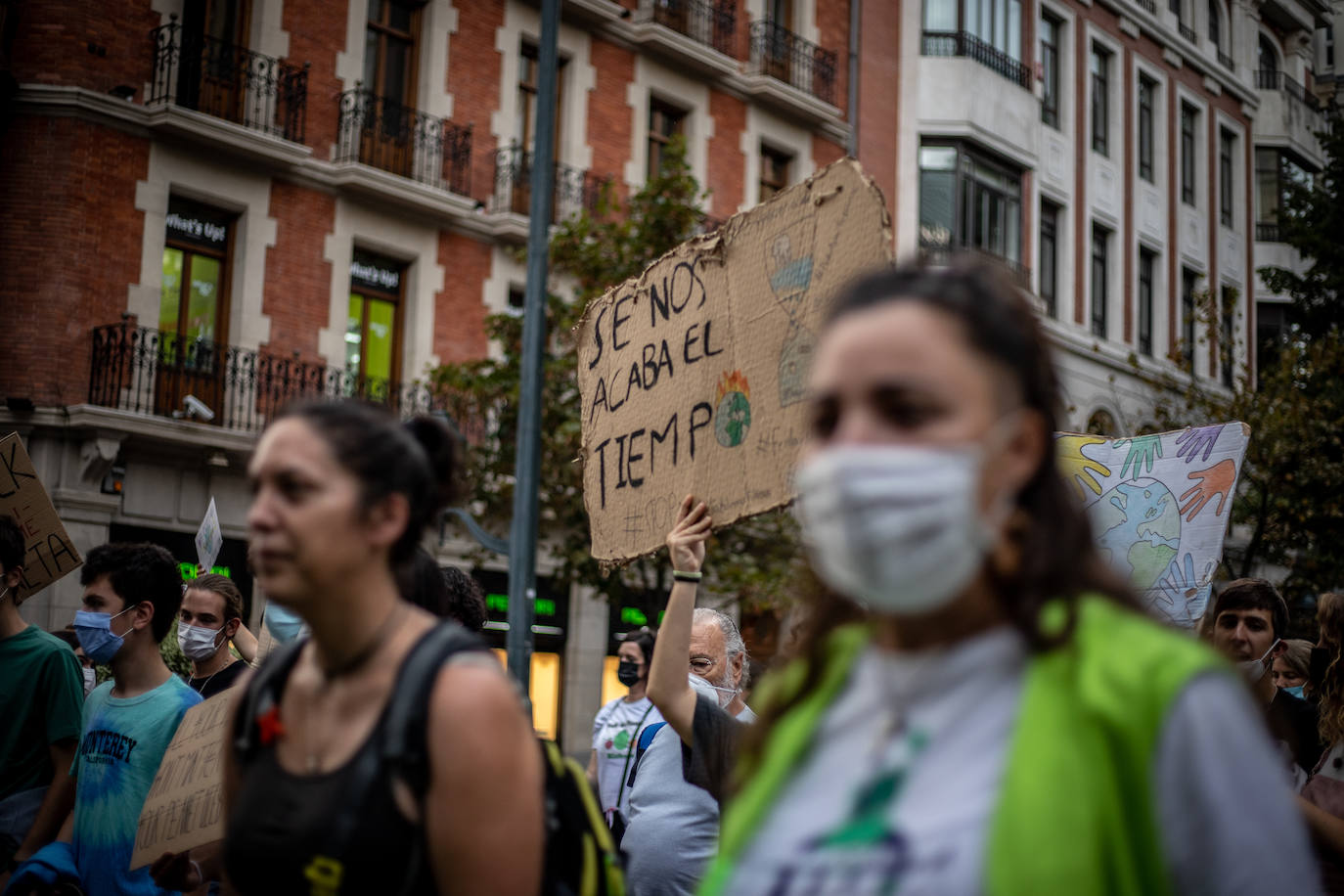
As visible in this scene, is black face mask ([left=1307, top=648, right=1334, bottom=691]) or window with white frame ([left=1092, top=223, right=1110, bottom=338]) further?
window with white frame ([left=1092, top=223, right=1110, bottom=338])

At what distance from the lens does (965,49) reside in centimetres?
2561

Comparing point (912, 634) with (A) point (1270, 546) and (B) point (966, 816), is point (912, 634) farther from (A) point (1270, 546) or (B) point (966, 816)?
(A) point (1270, 546)

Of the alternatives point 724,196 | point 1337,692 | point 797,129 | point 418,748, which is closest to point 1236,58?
point 797,129

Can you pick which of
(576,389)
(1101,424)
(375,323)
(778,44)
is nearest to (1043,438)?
(576,389)

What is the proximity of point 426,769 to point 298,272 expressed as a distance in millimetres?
17321

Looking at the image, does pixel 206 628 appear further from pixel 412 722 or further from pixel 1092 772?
pixel 1092 772

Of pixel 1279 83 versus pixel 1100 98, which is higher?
pixel 1279 83

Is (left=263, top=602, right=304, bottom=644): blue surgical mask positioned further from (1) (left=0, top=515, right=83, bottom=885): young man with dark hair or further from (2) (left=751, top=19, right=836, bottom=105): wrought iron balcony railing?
(2) (left=751, top=19, right=836, bottom=105): wrought iron balcony railing

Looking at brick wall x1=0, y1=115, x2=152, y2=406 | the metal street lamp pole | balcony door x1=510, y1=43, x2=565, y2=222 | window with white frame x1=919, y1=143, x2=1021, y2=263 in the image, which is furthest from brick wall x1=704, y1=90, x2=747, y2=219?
the metal street lamp pole

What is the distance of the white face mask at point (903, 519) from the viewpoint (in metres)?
1.63

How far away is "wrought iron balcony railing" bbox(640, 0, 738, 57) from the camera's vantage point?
889 inches

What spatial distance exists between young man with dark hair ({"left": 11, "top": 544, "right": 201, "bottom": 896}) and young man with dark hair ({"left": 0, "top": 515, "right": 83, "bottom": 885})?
0.51ft

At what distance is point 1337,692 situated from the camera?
445 cm

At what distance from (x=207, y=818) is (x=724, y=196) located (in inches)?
793
